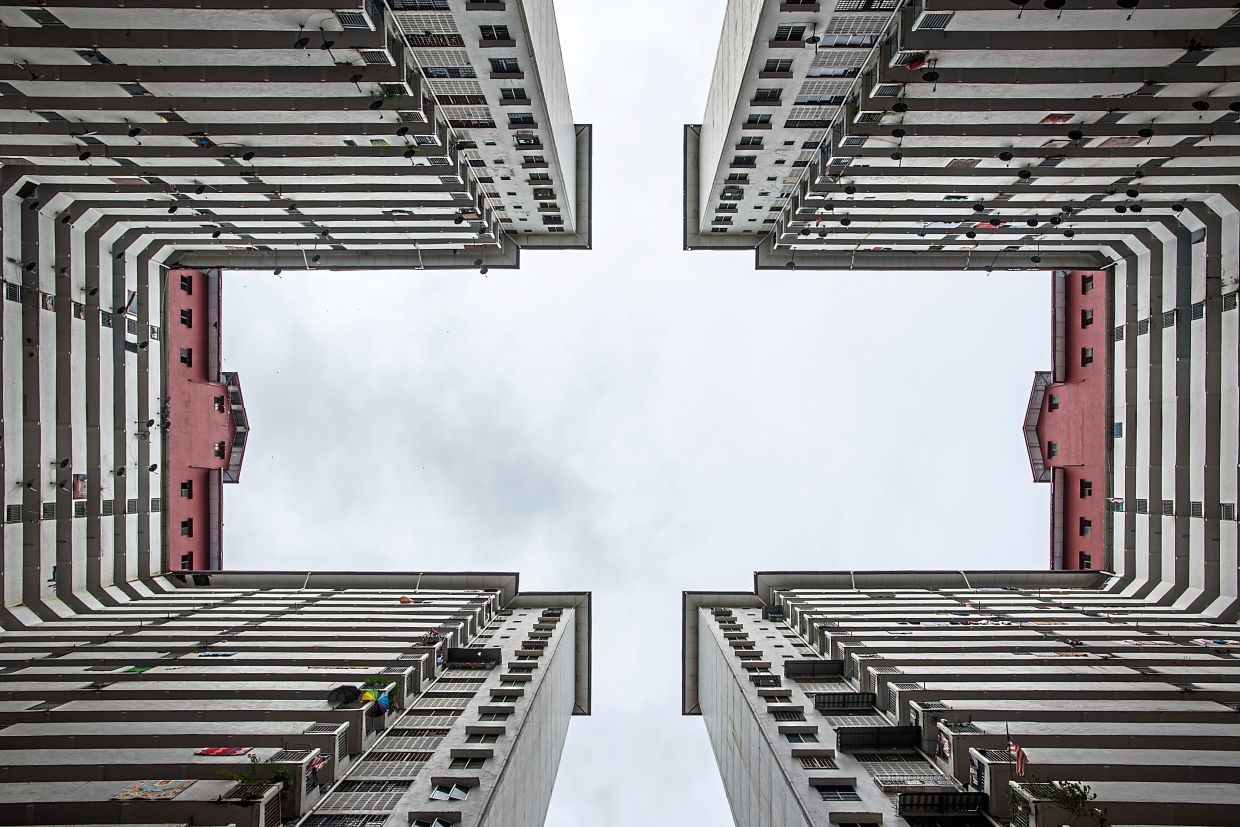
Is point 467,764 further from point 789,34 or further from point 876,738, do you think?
point 789,34

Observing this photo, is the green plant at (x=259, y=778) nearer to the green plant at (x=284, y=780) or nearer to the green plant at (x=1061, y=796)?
the green plant at (x=284, y=780)

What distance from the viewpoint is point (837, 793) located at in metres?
27.4

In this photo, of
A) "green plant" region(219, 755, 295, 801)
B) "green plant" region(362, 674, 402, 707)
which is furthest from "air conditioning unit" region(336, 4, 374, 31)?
"green plant" region(362, 674, 402, 707)

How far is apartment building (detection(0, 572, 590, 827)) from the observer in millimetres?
23562

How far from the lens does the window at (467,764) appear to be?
93.4 ft

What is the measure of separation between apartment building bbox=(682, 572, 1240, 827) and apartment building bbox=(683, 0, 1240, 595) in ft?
30.5

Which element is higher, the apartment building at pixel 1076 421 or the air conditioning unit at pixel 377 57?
the air conditioning unit at pixel 377 57

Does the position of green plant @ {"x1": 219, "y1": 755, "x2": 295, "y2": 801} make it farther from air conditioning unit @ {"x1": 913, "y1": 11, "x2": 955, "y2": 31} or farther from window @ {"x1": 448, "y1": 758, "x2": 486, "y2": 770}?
air conditioning unit @ {"x1": 913, "y1": 11, "x2": 955, "y2": 31}

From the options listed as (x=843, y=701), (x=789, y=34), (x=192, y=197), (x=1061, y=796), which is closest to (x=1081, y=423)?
(x=843, y=701)

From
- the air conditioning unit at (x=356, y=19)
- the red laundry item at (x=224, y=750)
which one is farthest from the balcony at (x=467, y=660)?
the air conditioning unit at (x=356, y=19)

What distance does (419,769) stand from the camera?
2841 centimetres

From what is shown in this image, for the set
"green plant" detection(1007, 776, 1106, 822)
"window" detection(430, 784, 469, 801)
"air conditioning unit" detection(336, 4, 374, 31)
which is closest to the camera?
"green plant" detection(1007, 776, 1106, 822)

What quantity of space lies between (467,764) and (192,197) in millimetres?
39368

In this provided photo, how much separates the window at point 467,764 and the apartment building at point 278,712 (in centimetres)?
9
